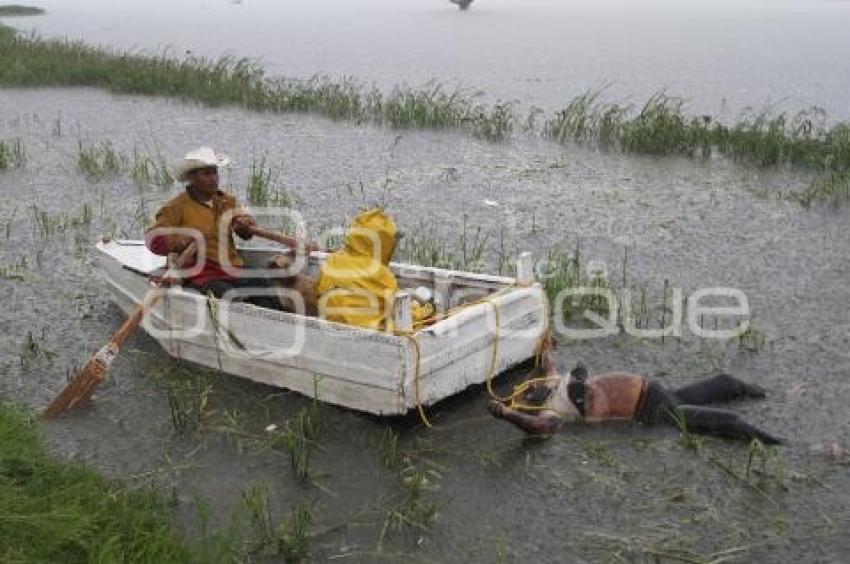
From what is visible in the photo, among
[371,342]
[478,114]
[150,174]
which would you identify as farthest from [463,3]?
[371,342]

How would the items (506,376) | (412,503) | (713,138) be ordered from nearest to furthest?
1. (412,503)
2. (506,376)
3. (713,138)

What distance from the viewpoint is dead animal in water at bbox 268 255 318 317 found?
595 centimetres

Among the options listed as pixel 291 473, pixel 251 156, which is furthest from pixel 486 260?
pixel 251 156

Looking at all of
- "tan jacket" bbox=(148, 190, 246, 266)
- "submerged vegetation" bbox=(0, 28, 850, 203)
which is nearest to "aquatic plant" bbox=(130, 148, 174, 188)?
"submerged vegetation" bbox=(0, 28, 850, 203)

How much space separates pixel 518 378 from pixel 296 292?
1504mm

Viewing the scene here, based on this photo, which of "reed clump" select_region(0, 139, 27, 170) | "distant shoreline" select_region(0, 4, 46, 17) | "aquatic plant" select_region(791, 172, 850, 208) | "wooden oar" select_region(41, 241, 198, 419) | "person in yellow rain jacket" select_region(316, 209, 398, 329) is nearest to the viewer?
"person in yellow rain jacket" select_region(316, 209, 398, 329)

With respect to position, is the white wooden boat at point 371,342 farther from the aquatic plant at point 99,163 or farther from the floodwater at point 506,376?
the aquatic plant at point 99,163

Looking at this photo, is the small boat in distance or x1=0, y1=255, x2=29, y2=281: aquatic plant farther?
the small boat in distance

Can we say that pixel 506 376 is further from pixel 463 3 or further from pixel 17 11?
pixel 463 3

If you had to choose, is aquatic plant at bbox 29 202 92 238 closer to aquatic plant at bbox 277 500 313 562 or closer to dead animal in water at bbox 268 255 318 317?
dead animal in water at bbox 268 255 318 317

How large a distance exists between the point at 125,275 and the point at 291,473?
8.18ft

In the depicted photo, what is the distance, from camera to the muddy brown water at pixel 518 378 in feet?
14.4

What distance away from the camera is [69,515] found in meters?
3.93

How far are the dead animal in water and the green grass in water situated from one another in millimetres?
1701
